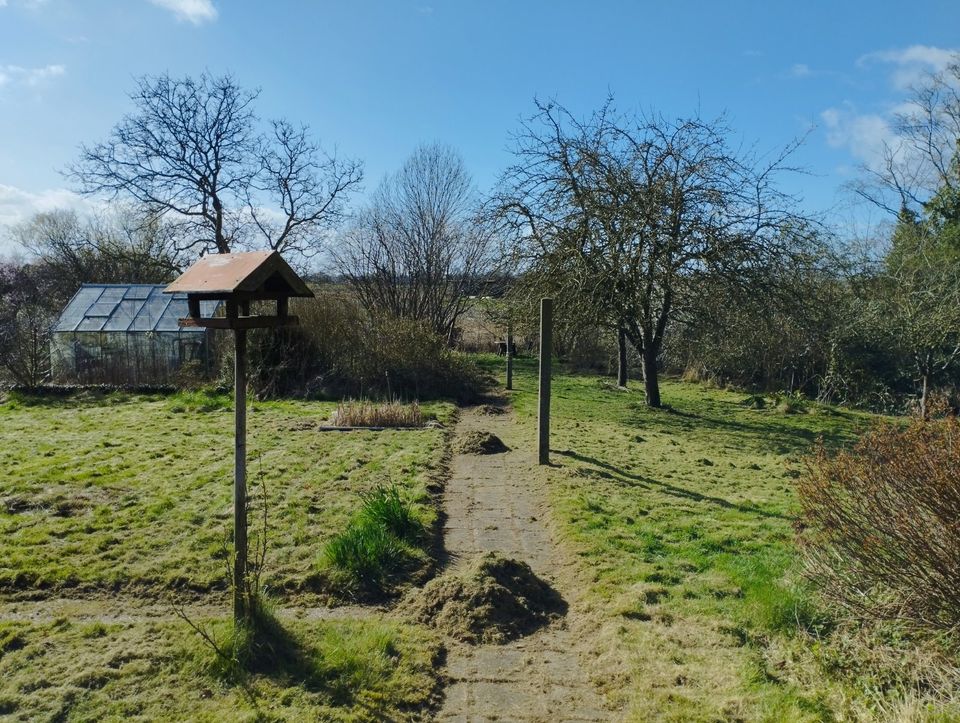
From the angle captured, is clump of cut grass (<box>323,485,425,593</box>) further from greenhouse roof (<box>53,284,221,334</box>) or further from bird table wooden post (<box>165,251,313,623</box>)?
greenhouse roof (<box>53,284,221,334</box>)

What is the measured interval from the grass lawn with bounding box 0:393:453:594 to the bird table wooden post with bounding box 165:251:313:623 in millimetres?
824

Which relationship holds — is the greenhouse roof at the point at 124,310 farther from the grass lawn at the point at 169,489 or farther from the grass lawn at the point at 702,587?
the grass lawn at the point at 702,587

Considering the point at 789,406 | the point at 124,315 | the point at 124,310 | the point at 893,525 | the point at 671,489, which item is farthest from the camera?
the point at 124,310

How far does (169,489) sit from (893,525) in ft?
23.0

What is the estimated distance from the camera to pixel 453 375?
56.0 feet

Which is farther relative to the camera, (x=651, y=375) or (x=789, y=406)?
(x=789, y=406)

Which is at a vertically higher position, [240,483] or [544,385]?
[544,385]

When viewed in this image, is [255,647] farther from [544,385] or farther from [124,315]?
[124,315]

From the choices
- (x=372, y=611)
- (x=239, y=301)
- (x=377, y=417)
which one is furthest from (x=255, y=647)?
(x=377, y=417)

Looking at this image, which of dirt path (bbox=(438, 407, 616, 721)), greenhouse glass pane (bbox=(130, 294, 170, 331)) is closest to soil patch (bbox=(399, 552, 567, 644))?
dirt path (bbox=(438, 407, 616, 721))

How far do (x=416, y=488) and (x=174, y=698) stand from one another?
4481mm

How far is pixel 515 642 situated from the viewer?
4.52m

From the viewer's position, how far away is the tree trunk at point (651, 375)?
50.2 feet

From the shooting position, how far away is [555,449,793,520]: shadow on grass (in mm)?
7305
